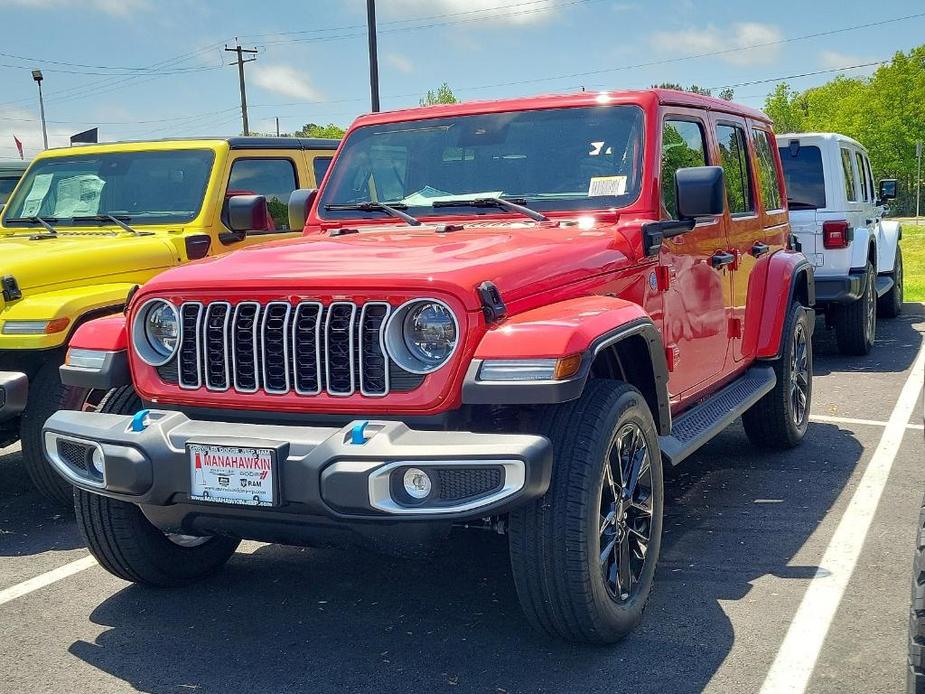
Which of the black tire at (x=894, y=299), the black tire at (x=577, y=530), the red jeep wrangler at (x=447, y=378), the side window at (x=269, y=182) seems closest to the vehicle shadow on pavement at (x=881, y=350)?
the black tire at (x=894, y=299)

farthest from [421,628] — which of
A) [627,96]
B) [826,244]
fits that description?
[826,244]

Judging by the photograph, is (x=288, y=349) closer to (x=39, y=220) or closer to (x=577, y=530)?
(x=577, y=530)

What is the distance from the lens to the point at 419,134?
5062mm

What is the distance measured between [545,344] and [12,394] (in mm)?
3130

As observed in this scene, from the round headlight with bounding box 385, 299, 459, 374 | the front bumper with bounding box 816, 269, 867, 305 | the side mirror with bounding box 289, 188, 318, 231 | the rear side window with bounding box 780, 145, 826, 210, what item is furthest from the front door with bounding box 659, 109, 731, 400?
the rear side window with bounding box 780, 145, 826, 210

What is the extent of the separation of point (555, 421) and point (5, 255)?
3821 millimetres

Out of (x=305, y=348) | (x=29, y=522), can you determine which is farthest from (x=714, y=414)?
(x=29, y=522)

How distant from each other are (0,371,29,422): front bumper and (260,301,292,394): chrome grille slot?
2234mm

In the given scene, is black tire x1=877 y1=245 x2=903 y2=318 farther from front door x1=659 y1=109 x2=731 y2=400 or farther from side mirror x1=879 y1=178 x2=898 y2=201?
front door x1=659 y1=109 x2=731 y2=400

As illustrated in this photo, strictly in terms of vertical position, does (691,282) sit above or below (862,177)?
below

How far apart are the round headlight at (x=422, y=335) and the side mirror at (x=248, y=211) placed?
2691mm

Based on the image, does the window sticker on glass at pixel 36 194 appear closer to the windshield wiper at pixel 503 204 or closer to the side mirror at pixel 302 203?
the side mirror at pixel 302 203

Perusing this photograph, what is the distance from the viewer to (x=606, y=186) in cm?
459

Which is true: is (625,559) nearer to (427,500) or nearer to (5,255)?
(427,500)
